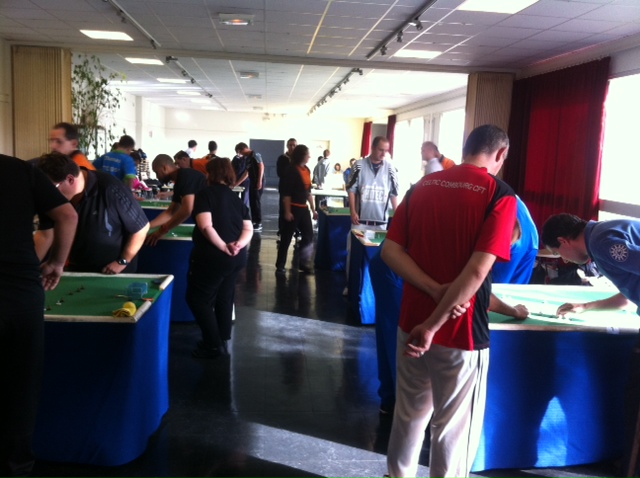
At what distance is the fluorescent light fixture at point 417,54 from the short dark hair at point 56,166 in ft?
18.9

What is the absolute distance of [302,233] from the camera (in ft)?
22.0

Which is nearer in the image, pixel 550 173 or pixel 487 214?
pixel 487 214

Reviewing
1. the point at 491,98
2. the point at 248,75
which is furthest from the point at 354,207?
the point at 248,75

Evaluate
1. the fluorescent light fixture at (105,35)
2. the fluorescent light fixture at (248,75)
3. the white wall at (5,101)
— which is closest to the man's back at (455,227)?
the fluorescent light fixture at (105,35)

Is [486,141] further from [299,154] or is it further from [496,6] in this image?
[299,154]

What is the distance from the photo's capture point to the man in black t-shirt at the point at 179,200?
13.7 ft

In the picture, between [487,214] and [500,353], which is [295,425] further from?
[487,214]

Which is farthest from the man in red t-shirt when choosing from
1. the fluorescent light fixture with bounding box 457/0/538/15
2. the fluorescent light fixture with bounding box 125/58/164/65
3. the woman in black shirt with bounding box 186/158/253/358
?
the fluorescent light fixture with bounding box 125/58/164/65

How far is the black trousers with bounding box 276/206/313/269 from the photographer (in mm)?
6531

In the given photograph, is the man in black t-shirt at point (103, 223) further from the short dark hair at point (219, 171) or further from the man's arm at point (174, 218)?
the man's arm at point (174, 218)

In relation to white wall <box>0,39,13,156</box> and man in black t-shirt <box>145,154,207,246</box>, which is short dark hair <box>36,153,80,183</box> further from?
white wall <box>0,39,13,156</box>

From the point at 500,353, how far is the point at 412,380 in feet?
1.81

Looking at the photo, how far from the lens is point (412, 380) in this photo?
6.98 ft

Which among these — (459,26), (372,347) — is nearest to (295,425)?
(372,347)
